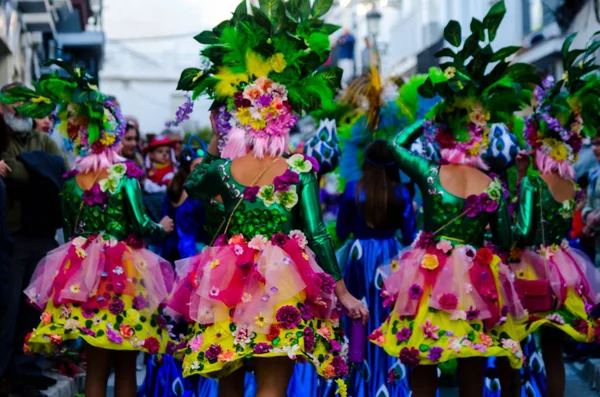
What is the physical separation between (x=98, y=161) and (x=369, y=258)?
2205mm

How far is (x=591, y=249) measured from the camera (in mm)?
10148

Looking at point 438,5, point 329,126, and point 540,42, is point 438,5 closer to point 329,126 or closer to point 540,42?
point 540,42

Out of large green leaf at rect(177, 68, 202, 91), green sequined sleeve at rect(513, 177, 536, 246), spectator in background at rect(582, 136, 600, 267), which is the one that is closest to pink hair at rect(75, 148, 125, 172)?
large green leaf at rect(177, 68, 202, 91)

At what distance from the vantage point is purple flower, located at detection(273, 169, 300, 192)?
16.6 ft

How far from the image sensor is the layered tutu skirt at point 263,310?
191 inches

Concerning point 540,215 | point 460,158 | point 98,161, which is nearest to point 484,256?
point 460,158

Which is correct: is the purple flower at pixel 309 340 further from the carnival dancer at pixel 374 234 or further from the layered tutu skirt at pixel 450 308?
the carnival dancer at pixel 374 234

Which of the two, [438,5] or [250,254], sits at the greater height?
[438,5]

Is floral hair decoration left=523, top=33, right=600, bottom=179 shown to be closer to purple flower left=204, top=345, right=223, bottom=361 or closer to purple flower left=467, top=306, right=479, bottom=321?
purple flower left=467, top=306, right=479, bottom=321

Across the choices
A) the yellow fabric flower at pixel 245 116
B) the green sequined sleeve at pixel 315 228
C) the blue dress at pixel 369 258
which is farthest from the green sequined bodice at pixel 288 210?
the blue dress at pixel 369 258

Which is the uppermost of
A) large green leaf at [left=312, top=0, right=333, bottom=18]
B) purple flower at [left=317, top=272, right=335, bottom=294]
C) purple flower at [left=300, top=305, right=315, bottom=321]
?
large green leaf at [left=312, top=0, right=333, bottom=18]

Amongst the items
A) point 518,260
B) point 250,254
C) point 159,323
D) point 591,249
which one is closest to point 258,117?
point 250,254

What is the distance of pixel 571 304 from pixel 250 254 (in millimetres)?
2713

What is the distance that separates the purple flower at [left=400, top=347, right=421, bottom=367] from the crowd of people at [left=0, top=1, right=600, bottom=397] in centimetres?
2
